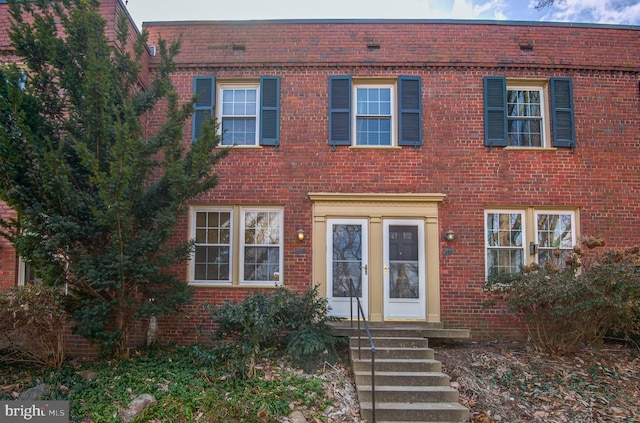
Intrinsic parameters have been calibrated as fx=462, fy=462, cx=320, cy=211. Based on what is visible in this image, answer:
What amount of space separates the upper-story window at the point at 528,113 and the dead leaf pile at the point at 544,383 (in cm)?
386

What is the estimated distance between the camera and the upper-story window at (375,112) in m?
8.82

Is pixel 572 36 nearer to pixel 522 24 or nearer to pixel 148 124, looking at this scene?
pixel 522 24

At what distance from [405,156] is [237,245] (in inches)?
142

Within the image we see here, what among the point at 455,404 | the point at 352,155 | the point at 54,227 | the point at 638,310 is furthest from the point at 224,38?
the point at 638,310

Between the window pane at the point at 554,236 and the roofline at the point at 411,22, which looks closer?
the window pane at the point at 554,236

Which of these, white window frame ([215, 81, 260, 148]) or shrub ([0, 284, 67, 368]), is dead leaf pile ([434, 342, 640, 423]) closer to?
white window frame ([215, 81, 260, 148])

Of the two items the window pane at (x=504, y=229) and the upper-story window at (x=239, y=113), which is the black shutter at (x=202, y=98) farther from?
the window pane at (x=504, y=229)

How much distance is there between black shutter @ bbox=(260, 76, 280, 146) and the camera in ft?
28.9

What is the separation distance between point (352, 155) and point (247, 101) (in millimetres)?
2358

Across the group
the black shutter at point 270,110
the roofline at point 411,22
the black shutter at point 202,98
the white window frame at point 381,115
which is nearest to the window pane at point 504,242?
the white window frame at point 381,115

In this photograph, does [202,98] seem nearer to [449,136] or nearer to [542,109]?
[449,136]

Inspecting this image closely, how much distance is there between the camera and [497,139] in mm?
8781

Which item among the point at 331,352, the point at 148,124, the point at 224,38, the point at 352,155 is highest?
the point at 224,38

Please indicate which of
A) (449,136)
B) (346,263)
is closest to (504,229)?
(449,136)
